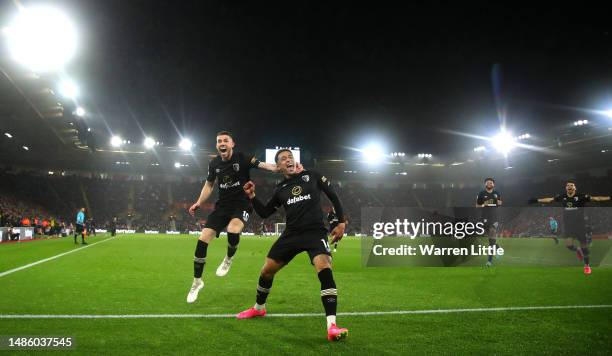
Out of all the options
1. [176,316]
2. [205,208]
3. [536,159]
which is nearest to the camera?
[176,316]

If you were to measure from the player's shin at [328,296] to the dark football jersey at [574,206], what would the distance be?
35.2ft

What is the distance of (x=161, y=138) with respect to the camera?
178 ft

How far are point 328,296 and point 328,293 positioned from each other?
0.04 metres

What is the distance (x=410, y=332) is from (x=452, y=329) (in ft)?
1.95

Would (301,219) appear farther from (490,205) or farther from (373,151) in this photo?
(373,151)

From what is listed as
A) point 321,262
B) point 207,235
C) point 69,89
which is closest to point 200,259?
point 207,235

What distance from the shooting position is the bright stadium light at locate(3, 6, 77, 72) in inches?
786

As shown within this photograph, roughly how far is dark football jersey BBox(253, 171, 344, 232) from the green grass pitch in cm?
136

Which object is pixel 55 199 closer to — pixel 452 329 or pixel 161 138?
pixel 161 138

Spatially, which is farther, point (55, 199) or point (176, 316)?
point (55, 199)

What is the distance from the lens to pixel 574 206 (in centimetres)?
1359

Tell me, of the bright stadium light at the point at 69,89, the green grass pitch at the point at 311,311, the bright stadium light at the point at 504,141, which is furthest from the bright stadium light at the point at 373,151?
the green grass pitch at the point at 311,311

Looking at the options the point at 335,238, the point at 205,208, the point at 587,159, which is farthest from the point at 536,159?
the point at 335,238

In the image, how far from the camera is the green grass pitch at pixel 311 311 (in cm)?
491
